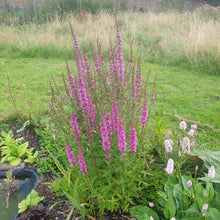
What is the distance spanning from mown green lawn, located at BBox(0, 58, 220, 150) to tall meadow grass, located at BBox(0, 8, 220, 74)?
1.75 ft

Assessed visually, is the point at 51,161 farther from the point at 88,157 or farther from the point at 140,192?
the point at 140,192

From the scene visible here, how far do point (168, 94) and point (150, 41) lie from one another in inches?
151

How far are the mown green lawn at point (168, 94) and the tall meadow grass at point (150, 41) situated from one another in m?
0.53

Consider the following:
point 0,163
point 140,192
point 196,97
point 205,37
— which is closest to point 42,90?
point 0,163

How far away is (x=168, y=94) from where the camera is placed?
4746 millimetres

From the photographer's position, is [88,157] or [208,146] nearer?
[88,157]

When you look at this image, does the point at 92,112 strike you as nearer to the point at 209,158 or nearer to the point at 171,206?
the point at 171,206

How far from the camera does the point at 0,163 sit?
2.78 meters

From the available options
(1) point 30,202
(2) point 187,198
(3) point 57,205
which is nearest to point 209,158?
(2) point 187,198

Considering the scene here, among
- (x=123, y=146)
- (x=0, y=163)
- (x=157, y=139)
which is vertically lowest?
(x=0, y=163)

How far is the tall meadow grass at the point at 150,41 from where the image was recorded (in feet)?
20.0

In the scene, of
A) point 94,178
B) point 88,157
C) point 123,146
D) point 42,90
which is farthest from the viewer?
point 42,90

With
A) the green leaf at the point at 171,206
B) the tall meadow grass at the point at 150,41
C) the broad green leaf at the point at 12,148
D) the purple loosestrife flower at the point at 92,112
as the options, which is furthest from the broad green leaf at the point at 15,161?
the tall meadow grass at the point at 150,41

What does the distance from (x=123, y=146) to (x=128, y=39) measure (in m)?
6.94
